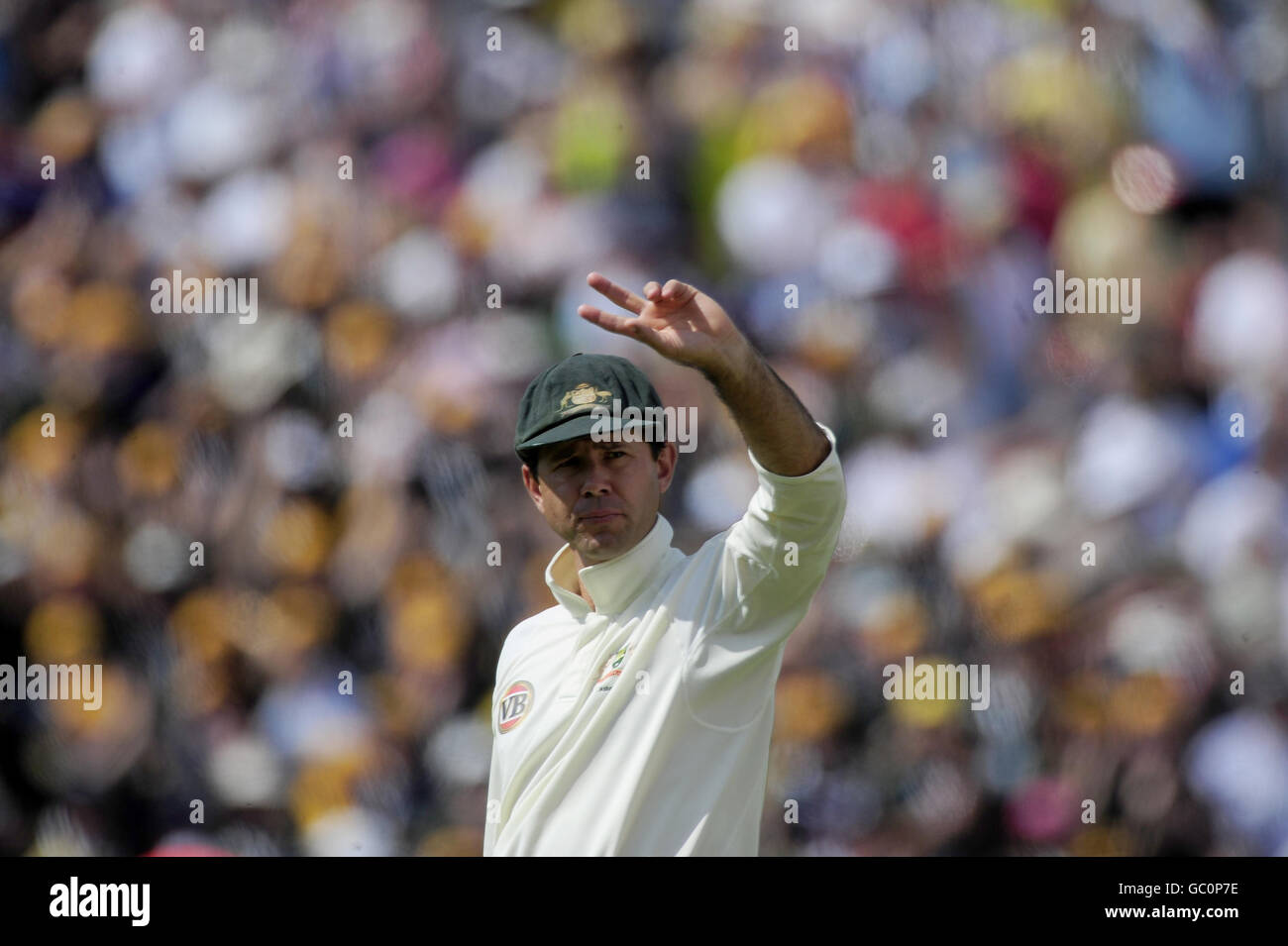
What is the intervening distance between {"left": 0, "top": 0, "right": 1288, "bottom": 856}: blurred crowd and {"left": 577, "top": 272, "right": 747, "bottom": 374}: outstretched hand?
1347mm

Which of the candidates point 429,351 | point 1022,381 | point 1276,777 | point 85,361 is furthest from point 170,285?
point 1276,777

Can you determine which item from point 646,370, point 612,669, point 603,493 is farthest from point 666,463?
point 646,370

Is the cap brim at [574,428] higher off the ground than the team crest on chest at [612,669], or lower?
higher

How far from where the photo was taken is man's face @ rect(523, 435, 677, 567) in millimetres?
1771

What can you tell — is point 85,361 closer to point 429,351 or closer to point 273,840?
point 429,351

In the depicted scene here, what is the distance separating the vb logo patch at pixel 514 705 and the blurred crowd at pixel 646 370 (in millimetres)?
1066

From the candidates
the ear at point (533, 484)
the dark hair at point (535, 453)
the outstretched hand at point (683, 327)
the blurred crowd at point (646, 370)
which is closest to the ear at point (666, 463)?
the dark hair at point (535, 453)

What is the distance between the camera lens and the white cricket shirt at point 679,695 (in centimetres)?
167

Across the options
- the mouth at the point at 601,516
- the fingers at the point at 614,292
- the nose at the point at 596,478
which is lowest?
the mouth at the point at 601,516

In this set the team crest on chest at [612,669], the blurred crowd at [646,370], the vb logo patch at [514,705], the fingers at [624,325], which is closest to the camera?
the fingers at [624,325]

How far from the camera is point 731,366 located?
1590 millimetres

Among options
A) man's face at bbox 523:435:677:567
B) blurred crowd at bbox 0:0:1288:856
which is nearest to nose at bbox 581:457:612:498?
man's face at bbox 523:435:677:567

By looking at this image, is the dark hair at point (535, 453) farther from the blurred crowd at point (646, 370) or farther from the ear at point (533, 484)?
the blurred crowd at point (646, 370)

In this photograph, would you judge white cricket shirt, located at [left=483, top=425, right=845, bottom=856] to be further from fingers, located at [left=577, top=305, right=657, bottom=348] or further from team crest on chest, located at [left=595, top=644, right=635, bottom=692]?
fingers, located at [left=577, top=305, right=657, bottom=348]
